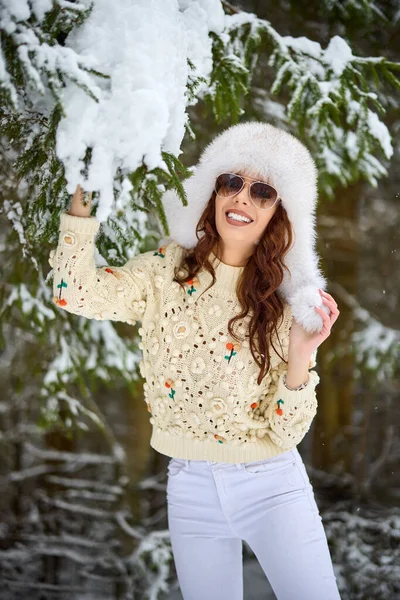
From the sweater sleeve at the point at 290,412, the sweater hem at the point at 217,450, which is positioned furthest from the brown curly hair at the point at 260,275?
the sweater hem at the point at 217,450

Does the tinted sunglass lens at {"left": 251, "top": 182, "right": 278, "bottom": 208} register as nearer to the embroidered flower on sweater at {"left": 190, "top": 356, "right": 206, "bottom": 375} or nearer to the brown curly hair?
the brown curly hair

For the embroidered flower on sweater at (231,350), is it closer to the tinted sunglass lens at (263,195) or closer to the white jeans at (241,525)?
the white jeans at (241,525)

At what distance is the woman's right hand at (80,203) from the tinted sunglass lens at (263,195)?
0.61 metres

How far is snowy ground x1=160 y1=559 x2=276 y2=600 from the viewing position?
5387mm

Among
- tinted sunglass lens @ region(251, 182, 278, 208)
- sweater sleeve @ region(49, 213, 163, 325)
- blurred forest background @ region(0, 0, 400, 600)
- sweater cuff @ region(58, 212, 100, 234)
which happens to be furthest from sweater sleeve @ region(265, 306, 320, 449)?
blurred forest background @ region(0, 0, 400, 600)

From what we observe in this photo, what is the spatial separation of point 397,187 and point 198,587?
471cm

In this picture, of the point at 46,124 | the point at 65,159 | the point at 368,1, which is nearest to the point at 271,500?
the point at 65,159

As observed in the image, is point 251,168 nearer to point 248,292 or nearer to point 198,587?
point 248,292

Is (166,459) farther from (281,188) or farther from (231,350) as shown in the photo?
(281,188)

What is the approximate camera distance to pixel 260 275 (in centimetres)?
233

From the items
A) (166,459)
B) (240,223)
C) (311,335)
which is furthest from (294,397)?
(166,459)

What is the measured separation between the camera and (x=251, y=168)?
225 cm

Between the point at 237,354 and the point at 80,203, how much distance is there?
0.79m

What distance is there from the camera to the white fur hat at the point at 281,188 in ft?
7.34
